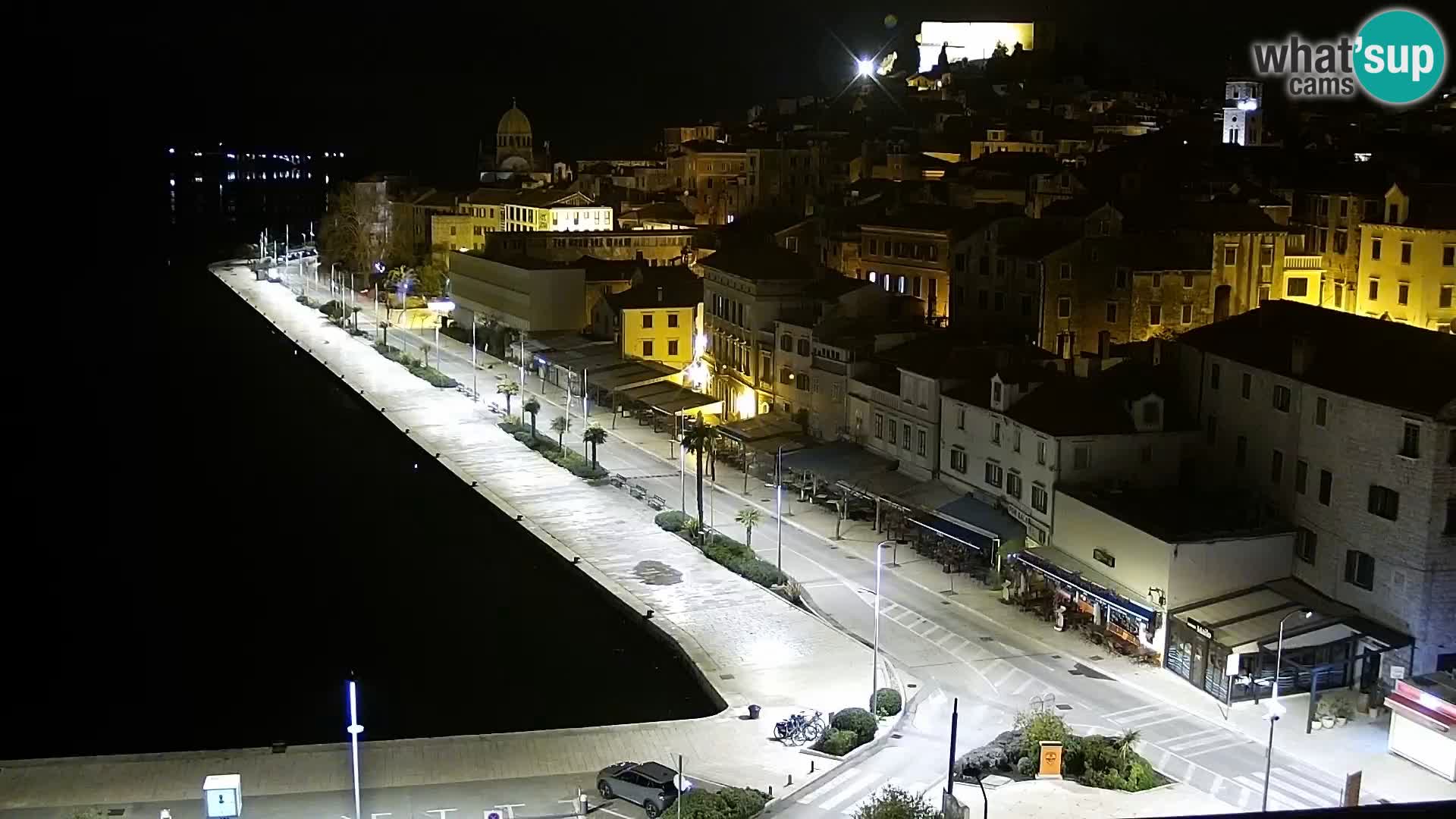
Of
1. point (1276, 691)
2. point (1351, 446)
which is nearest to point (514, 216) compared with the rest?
point (1351, 446)

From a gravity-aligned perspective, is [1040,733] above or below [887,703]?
above

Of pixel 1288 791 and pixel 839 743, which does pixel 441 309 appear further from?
pixel 1288 791

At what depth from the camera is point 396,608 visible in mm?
38031

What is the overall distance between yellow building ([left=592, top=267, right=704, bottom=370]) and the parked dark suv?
38485mm

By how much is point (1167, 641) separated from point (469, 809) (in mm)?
14093

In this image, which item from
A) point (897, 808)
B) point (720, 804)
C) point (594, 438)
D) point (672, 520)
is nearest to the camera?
point (897, 808)

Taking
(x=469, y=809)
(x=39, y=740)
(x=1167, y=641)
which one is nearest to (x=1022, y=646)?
(x=1167, y=641)

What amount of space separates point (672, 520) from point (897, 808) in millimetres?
21426

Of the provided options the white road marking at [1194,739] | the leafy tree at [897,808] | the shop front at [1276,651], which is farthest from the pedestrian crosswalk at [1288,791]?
the leafy tree at [897,808]

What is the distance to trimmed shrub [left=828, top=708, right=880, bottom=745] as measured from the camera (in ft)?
84.0

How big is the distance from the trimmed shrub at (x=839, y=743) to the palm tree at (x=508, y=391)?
109ft

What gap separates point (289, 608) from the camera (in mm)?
38438

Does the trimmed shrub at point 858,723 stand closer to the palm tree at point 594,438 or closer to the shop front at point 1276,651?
the shop front at point 1276,651

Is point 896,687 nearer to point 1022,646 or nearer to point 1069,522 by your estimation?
point 1022,646
